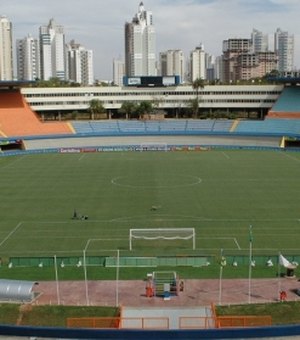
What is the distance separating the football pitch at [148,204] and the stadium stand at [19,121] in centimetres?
1668

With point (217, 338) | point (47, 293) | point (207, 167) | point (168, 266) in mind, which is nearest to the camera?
point (217, 338)

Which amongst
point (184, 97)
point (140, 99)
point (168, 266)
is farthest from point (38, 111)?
point (168, 266)

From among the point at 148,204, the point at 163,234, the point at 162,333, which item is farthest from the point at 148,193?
the point at 162,333

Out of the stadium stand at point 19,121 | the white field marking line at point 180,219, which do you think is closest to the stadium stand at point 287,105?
the stadium stand at point 19,121

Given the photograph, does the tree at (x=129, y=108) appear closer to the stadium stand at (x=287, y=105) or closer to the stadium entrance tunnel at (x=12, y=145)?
the stadium stand at (x=287, y=105)

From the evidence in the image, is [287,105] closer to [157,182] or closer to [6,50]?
[157,182]

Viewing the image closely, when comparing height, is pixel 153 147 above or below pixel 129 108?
below

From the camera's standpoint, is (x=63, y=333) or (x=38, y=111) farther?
(x=38, y=111)

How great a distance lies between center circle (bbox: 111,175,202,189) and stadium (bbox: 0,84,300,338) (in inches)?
3.7

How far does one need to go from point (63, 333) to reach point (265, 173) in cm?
4172

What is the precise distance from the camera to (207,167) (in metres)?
60.8

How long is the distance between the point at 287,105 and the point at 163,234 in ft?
211

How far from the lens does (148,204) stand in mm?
41594

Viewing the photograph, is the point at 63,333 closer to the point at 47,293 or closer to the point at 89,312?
the point at 89,312
